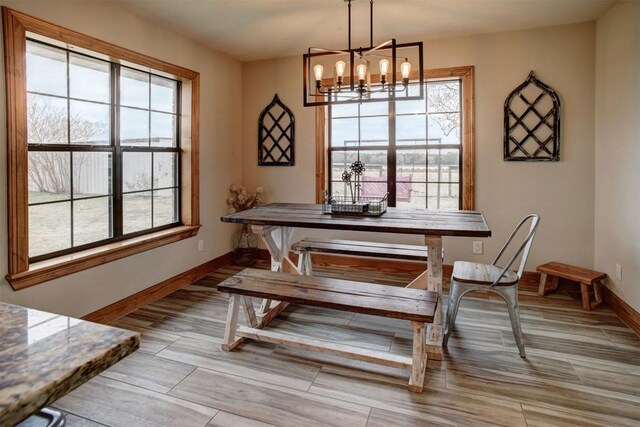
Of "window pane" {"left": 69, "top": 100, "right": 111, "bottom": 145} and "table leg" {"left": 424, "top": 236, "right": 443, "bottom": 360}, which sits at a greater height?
"window pane" {"left": 69, "top": 100, "right": 111, "bottom": 145}

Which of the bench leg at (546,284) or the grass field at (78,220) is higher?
the grass field at (78,220)

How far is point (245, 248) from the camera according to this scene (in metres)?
4.57

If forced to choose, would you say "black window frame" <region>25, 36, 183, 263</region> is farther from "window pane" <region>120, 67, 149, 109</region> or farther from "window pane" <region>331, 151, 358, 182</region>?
"window pane" <region>331, 151, 358, 182</region>

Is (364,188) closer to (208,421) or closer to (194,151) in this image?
(194,151)

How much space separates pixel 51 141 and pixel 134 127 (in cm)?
76

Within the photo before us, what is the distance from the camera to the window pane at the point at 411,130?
4039mm

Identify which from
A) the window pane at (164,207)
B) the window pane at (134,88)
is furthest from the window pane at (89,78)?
the window pane at (164,207)

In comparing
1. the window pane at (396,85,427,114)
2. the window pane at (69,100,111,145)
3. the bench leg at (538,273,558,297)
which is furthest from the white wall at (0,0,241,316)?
the bench leg at (538,273,558,297)

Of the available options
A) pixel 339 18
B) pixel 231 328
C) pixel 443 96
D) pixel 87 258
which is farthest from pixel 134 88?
pixel 443 96

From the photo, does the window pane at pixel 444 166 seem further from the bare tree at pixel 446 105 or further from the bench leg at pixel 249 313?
the bench leg at pixel 249 313

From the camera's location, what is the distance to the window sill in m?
2.37

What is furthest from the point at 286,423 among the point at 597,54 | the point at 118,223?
the point at 597,54

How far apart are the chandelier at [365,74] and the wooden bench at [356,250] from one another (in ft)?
3.88

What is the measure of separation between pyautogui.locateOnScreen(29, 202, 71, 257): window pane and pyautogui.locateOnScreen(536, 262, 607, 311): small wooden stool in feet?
12.6
